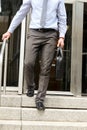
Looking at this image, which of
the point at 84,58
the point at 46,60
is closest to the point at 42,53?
the point at 46,60

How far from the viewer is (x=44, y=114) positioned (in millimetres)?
4930

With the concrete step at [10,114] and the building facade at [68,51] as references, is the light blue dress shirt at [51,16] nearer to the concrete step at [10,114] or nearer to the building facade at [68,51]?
the building facade at [68,51]

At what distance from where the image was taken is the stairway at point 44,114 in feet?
15.3

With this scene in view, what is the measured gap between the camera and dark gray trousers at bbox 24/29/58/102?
16.3 feet

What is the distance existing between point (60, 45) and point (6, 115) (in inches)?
45.4

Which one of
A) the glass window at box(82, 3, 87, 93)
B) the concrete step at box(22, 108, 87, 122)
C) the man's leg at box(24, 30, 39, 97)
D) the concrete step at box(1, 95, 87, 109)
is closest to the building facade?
the glass window at box(82, 3, 87, 93)

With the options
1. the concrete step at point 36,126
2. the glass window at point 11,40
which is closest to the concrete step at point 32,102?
the concrete step at point 36,126

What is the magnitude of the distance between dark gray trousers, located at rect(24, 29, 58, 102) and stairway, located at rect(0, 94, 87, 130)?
0.22 metres

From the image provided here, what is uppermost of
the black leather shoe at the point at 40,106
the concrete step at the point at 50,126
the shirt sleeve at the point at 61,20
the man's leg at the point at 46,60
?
the shirt sleeve at the point at 61,20

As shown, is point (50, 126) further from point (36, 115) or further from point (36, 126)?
point (36, 115)

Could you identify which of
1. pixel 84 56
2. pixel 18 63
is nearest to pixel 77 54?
pixel 84 56

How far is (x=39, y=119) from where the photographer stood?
4.91 metres

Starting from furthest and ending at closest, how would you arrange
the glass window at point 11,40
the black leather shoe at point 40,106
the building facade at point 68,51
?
1. the glass window at point 11,40
2. the building facade at point 68,51
3. the black leather shoe at point 40,106

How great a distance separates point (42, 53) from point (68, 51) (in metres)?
1.23
